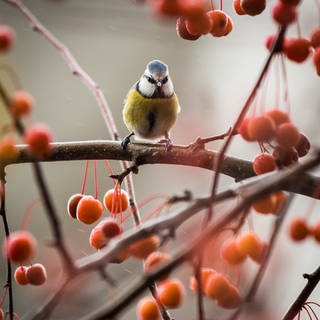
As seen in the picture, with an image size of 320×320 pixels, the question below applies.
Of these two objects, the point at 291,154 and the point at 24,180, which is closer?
the point at 291,154

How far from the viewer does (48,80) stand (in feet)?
18.1

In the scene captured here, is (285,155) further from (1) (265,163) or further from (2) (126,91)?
(2) (126,91)

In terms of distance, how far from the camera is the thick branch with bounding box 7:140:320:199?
1.31 m

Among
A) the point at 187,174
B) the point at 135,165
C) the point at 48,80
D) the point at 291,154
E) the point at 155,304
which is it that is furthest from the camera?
the point at 48,80

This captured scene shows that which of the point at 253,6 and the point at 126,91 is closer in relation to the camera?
the point at 253,6

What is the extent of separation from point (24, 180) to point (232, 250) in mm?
4075

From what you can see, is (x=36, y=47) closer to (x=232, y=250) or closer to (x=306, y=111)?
(x=306, y=111)

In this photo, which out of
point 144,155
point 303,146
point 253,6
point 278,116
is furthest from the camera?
point 144,155

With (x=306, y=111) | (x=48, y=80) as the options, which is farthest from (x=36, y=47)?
(x=306, y=111)

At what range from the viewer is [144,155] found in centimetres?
140

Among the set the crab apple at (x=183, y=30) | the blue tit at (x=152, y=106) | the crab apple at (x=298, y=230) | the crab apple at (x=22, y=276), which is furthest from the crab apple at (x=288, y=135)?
the blue tit at (x=152, y=106)

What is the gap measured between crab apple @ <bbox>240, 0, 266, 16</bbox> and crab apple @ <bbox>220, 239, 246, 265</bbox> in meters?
0.43

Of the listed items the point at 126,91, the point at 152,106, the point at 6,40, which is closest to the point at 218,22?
the point at 6,40

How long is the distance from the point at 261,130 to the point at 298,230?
159mm
